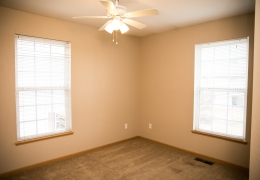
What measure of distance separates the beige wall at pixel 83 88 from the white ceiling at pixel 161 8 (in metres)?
0.28

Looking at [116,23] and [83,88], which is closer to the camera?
[116,23]

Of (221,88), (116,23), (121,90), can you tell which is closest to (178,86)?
(221,88)

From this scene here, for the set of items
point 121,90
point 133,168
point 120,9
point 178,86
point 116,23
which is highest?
point 120,9

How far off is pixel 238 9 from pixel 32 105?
12.1 feet

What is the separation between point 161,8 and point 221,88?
5.98ft

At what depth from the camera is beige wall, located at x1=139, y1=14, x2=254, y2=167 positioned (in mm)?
3061

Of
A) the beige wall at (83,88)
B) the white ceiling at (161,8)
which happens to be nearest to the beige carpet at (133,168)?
the beige wall at (83,88)

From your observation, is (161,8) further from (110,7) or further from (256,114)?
(256,114)

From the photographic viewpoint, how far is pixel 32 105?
Answer: 302 centimetres

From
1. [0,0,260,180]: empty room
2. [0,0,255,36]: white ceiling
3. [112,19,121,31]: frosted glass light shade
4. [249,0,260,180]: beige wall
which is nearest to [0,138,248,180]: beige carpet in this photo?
[0,0,260,180]: empty room

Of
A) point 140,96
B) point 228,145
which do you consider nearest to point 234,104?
point 228,145

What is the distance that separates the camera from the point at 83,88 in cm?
361

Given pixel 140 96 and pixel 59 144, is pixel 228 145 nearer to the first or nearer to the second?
pixel 140 96

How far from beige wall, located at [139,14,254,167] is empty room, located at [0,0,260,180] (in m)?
0.02
